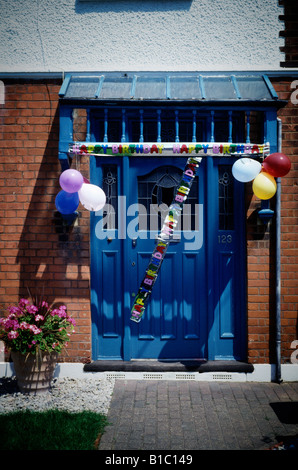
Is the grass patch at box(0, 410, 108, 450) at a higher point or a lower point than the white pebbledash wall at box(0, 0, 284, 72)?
lower

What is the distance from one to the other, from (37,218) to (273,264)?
2952 millimetres

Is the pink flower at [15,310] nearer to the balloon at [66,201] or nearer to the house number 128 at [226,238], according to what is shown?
the balloon at [66,201]

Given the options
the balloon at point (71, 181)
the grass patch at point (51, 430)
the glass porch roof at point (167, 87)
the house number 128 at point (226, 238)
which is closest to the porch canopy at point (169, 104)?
the glass porch roof at point (167, 87)

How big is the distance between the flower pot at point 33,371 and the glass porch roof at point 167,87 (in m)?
2.79

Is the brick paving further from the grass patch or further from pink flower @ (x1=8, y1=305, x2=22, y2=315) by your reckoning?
pink flower @ (x1=8, y1=305, x2=22, y2=315)

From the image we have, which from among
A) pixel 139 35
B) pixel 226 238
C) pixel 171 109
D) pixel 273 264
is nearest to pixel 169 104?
pixel 171 109

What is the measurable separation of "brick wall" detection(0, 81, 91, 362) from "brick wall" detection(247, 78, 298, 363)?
A: 6.64 ft

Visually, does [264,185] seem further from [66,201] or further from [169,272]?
[66,201]

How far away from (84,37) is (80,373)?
409 centimetres

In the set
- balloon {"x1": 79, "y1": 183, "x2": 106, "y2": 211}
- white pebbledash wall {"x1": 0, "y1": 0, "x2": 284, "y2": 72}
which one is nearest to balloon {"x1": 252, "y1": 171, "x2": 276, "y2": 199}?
white pebbledash wall {"x1": 0, "y1": 0, "x2": 284, "y2": 72}

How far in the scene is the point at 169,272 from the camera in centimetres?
430

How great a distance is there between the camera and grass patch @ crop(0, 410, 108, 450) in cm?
278

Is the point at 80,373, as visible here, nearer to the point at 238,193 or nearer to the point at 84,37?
Answer: the point at 238,193

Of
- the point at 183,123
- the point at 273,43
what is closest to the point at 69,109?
the point at 183,123
